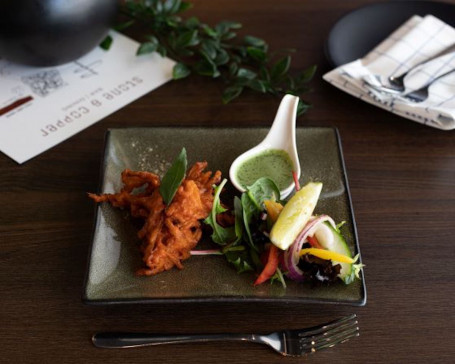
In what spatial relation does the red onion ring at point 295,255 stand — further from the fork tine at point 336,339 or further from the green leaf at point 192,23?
the green leaf at point 192,23

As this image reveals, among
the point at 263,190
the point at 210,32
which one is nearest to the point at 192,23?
the point at 210,32

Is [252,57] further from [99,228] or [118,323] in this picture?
[118,323]

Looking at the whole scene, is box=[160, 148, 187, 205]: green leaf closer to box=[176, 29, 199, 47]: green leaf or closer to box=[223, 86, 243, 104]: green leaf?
box=[223, 86, 243, 104]: green leaf

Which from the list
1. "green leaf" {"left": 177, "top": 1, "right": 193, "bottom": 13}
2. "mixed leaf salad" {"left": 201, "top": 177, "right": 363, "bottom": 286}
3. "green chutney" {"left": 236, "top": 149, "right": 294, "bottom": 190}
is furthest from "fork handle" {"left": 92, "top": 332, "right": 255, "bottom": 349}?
"green leaf" {"left": 177, "top": 1, "right": 193, "bottom": 13}

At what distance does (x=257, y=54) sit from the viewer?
1595 mm

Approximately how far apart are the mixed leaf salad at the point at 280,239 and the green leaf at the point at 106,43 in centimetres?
76

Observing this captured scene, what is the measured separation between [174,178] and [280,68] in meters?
0.60

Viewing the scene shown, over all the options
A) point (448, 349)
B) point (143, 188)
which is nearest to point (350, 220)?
point (448, 349)

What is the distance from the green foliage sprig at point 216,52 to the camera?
60.5 inches

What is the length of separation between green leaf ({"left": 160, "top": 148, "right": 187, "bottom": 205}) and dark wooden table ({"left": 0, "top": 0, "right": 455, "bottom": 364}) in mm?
210

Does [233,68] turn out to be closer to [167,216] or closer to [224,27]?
[224,27]

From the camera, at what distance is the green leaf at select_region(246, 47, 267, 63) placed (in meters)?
1.59

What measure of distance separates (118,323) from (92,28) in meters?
0.82

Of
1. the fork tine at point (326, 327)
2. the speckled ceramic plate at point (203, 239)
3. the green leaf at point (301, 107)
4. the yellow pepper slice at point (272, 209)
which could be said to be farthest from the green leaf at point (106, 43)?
the fork tine at point (326, 327)
